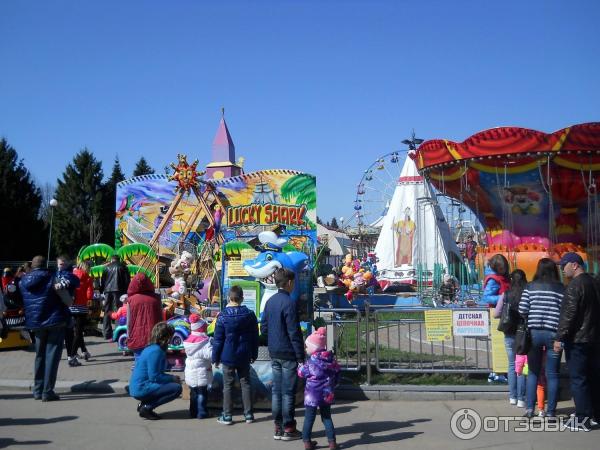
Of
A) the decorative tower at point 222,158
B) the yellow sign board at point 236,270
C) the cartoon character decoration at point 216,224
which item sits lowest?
the yellow sign board at point 236,270

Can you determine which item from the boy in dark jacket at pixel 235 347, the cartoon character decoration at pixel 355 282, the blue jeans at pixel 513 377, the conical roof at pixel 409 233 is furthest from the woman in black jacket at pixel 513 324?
the conical roof at pixel 409 233

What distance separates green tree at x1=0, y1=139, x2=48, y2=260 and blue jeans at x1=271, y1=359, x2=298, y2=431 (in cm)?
3235

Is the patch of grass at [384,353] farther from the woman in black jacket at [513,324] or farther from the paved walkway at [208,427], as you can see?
the woman in black jacket at [513,324]

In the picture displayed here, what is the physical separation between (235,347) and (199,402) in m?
0.94

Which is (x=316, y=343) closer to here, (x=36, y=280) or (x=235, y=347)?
(x=235, y=347)

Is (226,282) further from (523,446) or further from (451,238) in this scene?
(451,238)

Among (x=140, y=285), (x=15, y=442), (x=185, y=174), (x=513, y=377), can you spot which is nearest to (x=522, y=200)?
(x=513, y=377)

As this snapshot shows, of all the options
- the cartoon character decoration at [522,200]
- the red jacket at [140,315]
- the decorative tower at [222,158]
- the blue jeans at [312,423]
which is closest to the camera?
the blue jeans at [312,423]

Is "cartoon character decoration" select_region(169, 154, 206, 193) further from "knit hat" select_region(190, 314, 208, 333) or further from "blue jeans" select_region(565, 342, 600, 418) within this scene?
"blue jeans" select_region(565, 342, 600, 418)

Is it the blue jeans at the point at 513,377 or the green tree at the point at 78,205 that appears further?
the green tree at the point at 78,205

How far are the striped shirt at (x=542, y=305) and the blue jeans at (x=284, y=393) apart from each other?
2478 mm

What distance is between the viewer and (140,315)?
775cm

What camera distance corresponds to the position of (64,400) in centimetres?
756

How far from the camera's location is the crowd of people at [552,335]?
5.72m
